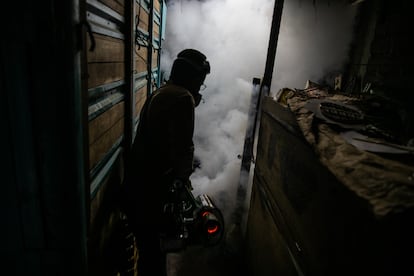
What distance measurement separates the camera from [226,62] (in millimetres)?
8352

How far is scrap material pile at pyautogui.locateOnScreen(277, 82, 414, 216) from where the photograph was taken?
1.09 meters

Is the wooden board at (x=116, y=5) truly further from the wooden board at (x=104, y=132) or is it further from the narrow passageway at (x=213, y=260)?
the narrow passageway at (x=213, y=260)

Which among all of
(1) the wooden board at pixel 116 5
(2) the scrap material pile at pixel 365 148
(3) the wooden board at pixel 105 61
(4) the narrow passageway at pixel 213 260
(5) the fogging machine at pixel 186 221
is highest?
(1) the wooden board at pixel 116 5

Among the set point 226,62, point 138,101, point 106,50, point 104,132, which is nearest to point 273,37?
point 138,101

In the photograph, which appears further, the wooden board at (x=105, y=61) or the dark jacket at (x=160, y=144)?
the dark jacket at (x=160, y=144)

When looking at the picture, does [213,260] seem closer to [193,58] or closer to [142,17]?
[193,58]

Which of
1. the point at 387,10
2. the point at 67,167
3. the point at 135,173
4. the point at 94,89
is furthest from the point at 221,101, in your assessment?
the point at 67,167

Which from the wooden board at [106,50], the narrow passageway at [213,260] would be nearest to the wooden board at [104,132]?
the wooden board at [106,50]

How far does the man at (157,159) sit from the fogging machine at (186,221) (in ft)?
0.38

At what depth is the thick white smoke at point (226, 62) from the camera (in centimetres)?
612

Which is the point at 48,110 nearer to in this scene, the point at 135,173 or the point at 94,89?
the point at 94,89

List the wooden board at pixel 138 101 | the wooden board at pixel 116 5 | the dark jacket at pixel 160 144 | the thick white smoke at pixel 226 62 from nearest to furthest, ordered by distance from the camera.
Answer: the wooden board at pixel 116 5 → the dark jacket at pixel 160 144 → the wooden board at pixel 138 101 → the thick white smoke at pixel 226 62

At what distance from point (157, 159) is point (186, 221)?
0.99 meters

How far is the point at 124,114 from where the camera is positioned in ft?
10.8
